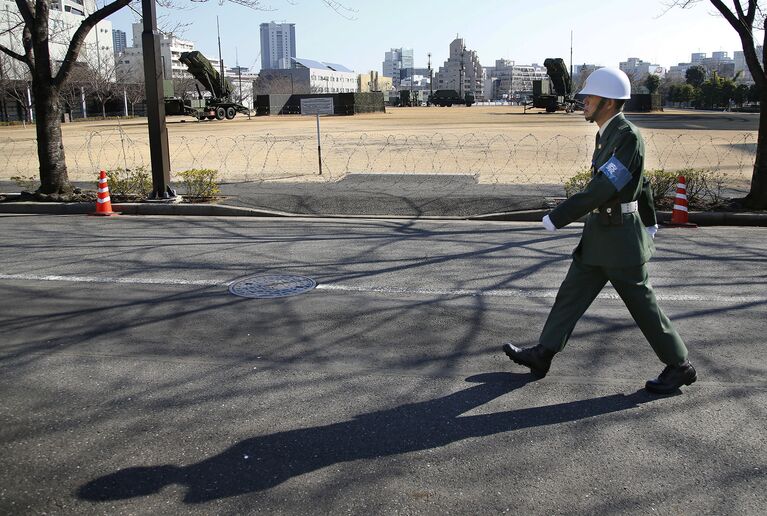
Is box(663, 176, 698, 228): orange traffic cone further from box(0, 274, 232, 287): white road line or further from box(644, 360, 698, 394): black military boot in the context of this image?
box(0, 274, 232, 287): white road line

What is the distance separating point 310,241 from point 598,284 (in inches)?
227

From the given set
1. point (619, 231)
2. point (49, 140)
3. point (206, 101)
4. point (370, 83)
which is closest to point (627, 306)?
point (619, 231)

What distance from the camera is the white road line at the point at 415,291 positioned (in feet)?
21.8

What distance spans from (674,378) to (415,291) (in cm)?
301

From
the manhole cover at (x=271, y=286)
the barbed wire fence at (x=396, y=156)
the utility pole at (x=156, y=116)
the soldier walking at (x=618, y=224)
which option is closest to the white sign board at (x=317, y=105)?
the barbed wire fence at (x=396, y=156)

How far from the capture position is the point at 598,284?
4441mm

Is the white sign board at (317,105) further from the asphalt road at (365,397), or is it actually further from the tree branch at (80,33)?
the asphalt road at (365,397)

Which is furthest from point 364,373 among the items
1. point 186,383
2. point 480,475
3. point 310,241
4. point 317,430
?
point 310,241

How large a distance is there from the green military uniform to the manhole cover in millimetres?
3260

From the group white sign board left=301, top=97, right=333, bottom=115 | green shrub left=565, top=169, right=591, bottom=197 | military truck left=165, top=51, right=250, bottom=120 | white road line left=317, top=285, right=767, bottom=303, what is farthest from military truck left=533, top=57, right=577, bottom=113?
white road line left=317, top=285, right=767, bottom=303

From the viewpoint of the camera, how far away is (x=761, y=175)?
11805mm

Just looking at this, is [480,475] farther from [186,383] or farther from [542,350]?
[186,383]

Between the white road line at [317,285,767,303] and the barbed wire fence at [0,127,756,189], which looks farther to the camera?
the barbed wire fence at [0,127,756,189]

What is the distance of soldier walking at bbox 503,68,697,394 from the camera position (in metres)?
4.12
